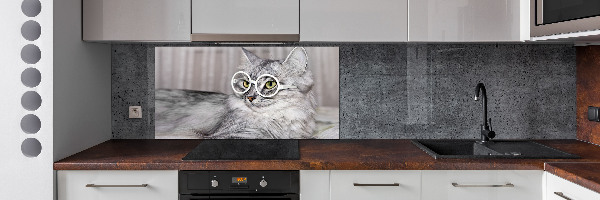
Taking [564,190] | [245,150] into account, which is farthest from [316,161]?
[564,190]

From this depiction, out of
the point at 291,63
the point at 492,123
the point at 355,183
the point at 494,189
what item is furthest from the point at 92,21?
the point at 492,123

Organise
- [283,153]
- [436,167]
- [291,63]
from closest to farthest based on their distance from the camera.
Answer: [436,167]
[283,153]
[291,63]

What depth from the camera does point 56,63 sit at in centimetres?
220

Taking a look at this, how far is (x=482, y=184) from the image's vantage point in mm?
2164

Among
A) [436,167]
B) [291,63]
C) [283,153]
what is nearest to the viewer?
[436,167]

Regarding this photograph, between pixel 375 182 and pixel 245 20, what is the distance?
955mm
